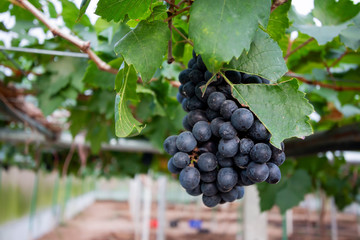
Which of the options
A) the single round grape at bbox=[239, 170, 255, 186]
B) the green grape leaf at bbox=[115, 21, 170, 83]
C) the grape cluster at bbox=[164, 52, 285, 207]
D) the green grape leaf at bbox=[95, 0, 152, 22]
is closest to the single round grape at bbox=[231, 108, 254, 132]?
the grape cluster at bbox=[164, 52, 285, 207]

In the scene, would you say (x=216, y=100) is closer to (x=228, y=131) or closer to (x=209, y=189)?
(x=228, y=131)

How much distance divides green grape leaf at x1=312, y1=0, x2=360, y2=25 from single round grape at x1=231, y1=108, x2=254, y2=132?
0.70m

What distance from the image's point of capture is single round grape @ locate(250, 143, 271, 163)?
1.90 ft

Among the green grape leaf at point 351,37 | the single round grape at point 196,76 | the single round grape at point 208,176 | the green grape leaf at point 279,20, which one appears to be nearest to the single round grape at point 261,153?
the single round grape at point 208,176

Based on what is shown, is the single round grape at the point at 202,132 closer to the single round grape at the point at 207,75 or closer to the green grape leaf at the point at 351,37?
the single round grape at the point at 207,75

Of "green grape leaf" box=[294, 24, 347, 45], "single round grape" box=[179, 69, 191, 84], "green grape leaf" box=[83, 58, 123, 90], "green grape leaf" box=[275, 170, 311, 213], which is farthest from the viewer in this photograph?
"green grape leaf" box=[275, 170, 311, 213]

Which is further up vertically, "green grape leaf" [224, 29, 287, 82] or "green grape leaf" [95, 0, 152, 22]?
"green grape leaf" [95, 0, 152, 22]

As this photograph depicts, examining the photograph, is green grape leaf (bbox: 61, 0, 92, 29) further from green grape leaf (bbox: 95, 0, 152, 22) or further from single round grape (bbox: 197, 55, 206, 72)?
single round grape (bbox: 197, 55, 206, 72)

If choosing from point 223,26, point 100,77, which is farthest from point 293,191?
point 223,26

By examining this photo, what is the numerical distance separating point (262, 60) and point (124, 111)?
0.31 m

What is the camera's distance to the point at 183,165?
63cm

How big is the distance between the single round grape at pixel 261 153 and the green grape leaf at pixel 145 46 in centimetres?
28

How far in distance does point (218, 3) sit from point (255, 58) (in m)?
0.13

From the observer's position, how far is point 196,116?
69cm
